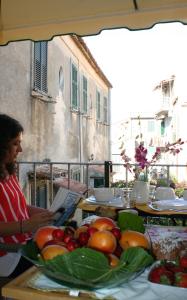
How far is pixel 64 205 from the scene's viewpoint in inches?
77.6

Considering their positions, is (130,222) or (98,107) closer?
(130,222)

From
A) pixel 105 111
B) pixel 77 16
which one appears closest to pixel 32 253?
pixel 77 16

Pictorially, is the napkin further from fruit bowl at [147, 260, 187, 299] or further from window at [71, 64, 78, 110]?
window at [71, 64, 78, 110]

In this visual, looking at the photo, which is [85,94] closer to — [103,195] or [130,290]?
[103,195]

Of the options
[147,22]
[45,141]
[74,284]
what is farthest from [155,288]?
[45,141]

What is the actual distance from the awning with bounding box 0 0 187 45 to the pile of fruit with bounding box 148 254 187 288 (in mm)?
1711

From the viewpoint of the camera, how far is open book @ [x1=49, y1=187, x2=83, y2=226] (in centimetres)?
188

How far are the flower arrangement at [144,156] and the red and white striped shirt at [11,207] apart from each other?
35.3 inches

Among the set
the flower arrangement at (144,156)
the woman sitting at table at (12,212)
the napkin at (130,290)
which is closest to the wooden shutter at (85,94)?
the flower arrangement at (144,156)

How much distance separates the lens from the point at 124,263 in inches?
38.5

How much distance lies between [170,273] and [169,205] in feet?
5.23

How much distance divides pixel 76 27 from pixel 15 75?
3.23 metres

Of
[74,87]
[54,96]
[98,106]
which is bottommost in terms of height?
[54,96]

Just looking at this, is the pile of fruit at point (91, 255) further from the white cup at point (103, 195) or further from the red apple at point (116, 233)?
the white cup at point (103, 195)
